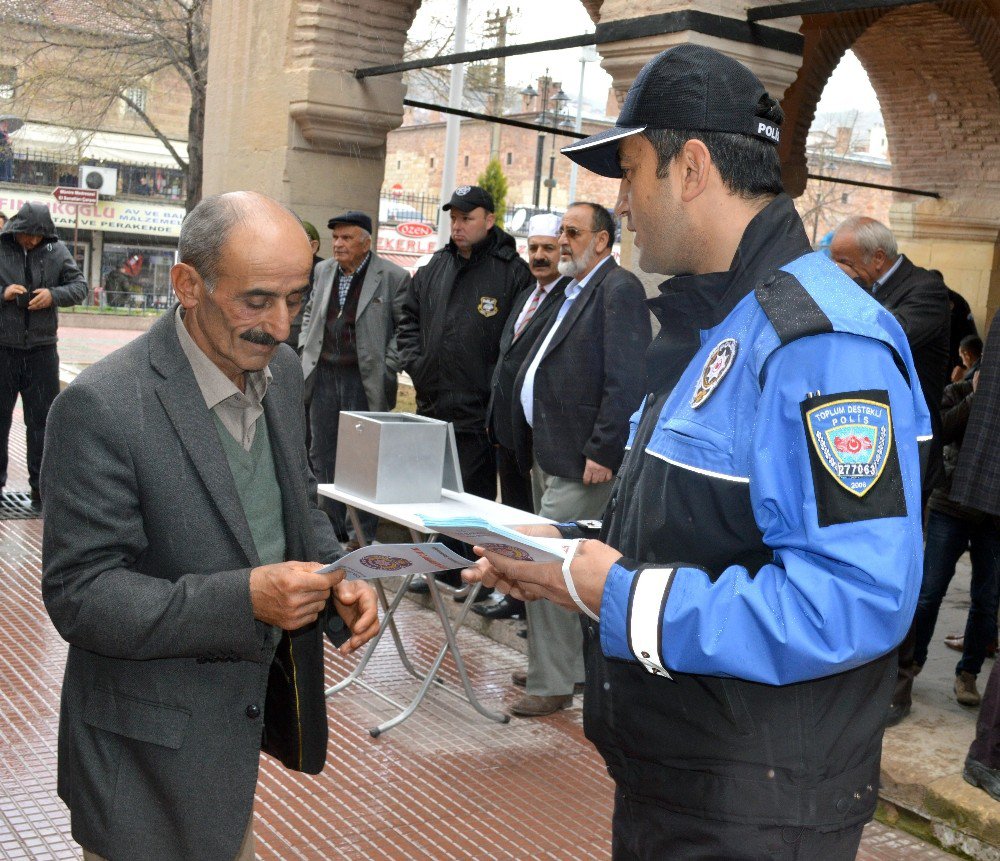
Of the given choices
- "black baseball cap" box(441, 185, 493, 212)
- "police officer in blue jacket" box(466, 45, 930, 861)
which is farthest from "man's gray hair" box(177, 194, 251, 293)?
"black baseball cap" box(441, 185, 493, 212)

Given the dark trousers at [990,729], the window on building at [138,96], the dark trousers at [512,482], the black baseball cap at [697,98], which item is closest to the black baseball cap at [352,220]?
the dark trousers at [512,482]

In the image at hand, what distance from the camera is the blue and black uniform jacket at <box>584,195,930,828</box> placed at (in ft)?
5.45

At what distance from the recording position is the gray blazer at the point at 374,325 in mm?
7363

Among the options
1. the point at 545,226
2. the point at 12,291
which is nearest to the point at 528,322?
the point at 545,226

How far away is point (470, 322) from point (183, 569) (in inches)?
176

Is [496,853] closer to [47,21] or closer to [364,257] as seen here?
[364,257]

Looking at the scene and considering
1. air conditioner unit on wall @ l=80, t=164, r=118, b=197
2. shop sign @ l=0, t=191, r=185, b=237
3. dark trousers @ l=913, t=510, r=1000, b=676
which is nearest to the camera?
dark trousers @ l=913, t=510, r=1000, b=676

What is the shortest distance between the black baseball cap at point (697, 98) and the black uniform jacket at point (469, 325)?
4.55 metres

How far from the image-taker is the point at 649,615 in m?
1.76

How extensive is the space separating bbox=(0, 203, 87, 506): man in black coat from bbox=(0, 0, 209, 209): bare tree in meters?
9.39

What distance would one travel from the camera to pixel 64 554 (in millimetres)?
2127

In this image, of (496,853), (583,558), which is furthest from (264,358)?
(496,853)

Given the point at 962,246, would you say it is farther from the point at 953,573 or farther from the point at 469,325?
the point at 953,573

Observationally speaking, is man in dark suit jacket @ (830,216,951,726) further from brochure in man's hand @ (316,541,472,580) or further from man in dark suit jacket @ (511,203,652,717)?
brochure in man's hand @ (316,541,472,580)
